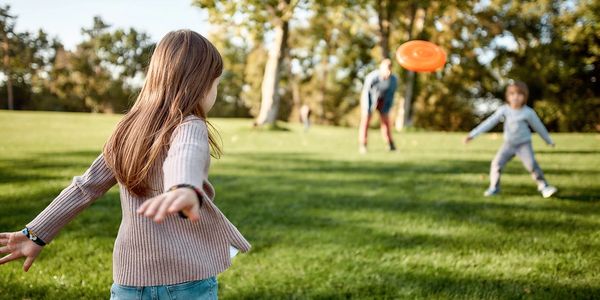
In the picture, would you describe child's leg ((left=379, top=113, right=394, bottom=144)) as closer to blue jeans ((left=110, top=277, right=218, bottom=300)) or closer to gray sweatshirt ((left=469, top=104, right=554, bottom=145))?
gray sweatshirt ((left=469, top=104, right=554, bottom=145))

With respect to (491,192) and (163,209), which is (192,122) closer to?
(163,209)

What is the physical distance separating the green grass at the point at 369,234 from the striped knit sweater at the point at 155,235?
128 cm

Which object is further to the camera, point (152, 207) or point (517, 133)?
point (517, 133)

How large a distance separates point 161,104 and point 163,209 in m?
0.60

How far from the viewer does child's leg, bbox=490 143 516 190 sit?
571 cm

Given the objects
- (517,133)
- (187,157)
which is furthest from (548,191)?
(187,157)

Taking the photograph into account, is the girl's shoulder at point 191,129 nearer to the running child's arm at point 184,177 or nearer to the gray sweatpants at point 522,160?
the running child's arm at point 184,177

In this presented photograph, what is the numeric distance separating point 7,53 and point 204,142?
12.1 m

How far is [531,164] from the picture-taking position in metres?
5.77

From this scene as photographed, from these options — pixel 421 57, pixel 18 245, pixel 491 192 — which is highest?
pixel 421 57

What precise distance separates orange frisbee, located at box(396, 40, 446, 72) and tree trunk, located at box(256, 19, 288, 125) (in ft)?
34.7

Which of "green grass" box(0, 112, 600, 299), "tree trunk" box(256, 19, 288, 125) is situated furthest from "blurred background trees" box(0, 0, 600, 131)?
"green grass" box(0, 112, 600, 299)

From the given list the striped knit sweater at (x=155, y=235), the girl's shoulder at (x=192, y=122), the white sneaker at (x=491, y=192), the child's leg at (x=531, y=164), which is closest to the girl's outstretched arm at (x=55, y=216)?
the striped knit sweater at (x=155, y=235)

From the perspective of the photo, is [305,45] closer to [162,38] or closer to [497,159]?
[497,159]
